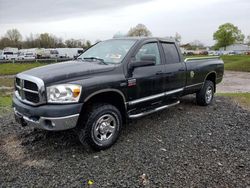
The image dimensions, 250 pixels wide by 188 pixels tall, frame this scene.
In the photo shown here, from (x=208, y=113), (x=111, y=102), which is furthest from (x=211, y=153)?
(x=208, y=113)

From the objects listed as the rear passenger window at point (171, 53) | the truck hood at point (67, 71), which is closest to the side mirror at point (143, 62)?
the truck hood at point (67, 71)

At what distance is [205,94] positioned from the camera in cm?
650

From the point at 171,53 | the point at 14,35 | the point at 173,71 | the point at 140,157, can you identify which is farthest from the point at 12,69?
the point at 14,35

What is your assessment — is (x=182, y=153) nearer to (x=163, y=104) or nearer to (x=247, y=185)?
(x=247, y=185)

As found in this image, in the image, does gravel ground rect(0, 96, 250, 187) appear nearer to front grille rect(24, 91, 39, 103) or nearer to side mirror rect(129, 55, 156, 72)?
front grille rect(24, 91, 39, 103)

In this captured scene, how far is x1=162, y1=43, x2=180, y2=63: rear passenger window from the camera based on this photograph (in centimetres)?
510

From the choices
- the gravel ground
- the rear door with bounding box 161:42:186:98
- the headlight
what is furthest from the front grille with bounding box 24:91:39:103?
the rear door with bounding box 161:42:186:98

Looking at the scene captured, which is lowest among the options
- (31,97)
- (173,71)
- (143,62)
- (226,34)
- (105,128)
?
(105,128)

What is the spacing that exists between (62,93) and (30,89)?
0.60 m

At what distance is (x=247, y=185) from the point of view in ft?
9.71

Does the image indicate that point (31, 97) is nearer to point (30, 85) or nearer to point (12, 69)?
point (30, 85)

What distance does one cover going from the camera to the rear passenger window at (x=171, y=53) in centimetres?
510

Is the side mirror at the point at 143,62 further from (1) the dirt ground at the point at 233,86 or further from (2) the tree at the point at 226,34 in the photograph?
(2) the tree at the point at 226,34

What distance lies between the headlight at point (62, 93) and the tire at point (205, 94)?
4146 mm
